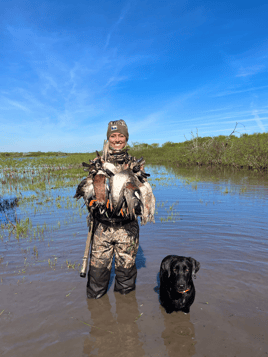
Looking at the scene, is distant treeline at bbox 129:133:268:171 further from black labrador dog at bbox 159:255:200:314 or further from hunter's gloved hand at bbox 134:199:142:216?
hunter's gloved hand at bbox 134:199:142:216

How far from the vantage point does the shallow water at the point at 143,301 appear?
2730mm

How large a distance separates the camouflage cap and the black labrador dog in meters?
1.95

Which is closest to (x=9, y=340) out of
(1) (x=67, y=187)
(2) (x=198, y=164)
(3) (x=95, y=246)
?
(3) (x=95, y=246)

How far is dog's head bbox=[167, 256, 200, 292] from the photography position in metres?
3.03

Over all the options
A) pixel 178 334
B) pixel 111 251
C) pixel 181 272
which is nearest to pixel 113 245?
pixel 111 251

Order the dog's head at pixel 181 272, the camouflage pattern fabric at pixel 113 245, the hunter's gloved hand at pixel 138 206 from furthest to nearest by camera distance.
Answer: the camouflage pattern fabric at pixel 113 245, the dog's head at pixel 181 272, the hunter's gloved hand at pixel 138 206

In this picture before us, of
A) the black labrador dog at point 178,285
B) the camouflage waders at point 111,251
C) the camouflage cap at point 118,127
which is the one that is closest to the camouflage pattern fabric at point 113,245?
the camouflage waders at point 111,251

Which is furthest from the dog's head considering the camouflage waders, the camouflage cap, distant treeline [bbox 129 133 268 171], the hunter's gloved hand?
distant treeline [bbox 129 133 268 171]

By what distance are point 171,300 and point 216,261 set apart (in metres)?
1.93

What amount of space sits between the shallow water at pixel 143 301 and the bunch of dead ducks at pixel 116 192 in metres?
1.39

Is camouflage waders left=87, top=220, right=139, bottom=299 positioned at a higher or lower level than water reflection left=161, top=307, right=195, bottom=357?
higher

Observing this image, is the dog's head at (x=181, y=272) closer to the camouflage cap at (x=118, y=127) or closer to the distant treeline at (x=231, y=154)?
the camouflage cap at (x=118, y=127)

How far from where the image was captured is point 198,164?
97.3 feet

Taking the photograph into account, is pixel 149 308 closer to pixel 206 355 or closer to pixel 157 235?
pixel 206 355
